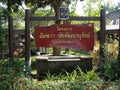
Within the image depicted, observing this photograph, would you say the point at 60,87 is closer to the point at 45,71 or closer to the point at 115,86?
the point at 115,86

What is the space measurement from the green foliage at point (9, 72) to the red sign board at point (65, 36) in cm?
138

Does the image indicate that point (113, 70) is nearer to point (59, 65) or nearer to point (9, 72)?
point (59, 65)

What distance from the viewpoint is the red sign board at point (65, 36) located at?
9539 millimetres

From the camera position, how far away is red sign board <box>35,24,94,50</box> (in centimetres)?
954

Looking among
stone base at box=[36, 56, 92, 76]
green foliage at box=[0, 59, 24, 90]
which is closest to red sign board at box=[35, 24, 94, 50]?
stone base at box=[36, 56, 92, 76]

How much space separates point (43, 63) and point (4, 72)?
8.81 ft

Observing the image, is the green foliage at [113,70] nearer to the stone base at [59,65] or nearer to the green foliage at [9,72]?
the stone base at [59,65]

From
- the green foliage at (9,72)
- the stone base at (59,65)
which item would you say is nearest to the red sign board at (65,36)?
the stone base at (59,65)

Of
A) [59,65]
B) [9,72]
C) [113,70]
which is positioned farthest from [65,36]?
[9,72]

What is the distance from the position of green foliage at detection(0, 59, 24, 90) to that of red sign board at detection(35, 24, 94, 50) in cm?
138

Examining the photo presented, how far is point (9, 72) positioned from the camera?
24.5ft

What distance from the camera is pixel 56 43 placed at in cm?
955

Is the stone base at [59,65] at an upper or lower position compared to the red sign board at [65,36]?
lower

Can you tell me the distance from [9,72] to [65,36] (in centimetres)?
268
